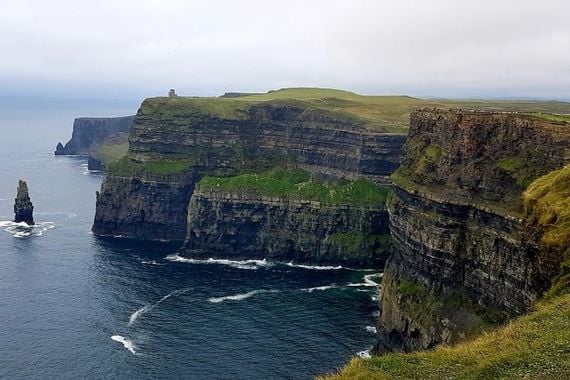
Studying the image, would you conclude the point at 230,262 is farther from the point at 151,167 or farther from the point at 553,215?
the point at 553,215

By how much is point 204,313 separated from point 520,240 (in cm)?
6534

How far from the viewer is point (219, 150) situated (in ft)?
630

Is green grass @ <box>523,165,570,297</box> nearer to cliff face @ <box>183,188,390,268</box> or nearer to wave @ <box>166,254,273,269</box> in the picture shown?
cliff face @ <box>183,188,390,268</box>

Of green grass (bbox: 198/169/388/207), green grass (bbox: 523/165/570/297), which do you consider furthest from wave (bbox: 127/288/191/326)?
green grass (bbox: 523/165/570/297)

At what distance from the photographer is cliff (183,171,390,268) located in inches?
6166

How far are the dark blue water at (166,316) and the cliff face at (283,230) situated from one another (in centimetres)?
661

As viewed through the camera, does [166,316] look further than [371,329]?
Yes

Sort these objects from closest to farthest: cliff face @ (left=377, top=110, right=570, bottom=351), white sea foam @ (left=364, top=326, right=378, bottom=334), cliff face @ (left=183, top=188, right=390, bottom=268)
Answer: cliff face @ (left=377, top=110, right=570, bottom=351) → white sea foam @ (left=364, top=326, right=378, bottom=334) → cliff face @ (left=183, top=188, right=390, bottom=268)

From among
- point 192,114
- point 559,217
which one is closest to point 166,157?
point 192,114

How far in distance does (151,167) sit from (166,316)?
79.9m

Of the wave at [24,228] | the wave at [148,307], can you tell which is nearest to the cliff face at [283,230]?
the wave at [148,307]

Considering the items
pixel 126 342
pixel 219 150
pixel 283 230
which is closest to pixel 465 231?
pixel 126 342

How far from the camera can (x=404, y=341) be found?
93.8 meters

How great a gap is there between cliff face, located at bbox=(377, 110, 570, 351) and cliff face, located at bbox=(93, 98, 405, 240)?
71233 millimetres
